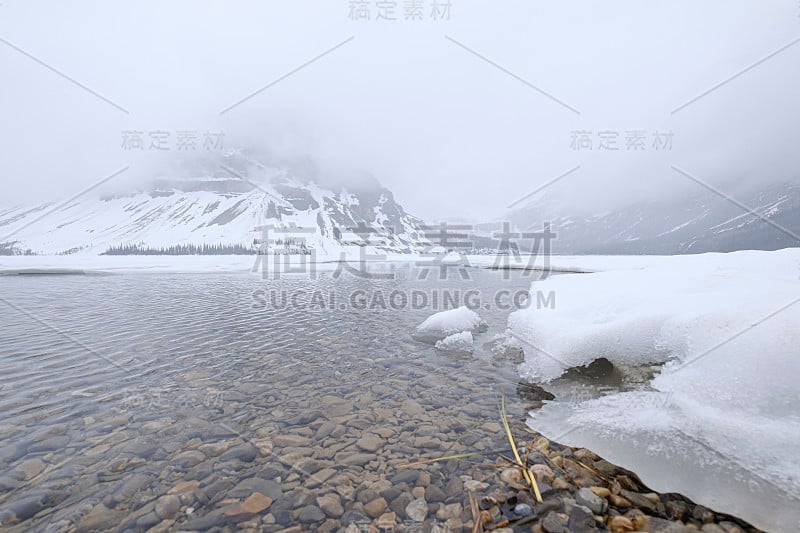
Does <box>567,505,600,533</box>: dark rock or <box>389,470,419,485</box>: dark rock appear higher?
<box>567,505,600,533</box>: dark rock

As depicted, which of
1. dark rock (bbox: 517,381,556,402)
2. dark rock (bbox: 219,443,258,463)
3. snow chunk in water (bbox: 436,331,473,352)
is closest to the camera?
dark rock (bbox: 219,443,258,463)

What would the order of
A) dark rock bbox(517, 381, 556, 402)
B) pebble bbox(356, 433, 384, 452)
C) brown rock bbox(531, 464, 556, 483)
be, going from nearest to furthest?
1. brown rock bbox(531, 464, 556, 483)
2. pebble bbox(356, 433, 384, 452)
3. dark rock bbox(517, 381, 556, 402)

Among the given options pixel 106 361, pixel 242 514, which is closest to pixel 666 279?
pixel 242 514

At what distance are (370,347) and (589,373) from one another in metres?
5.41

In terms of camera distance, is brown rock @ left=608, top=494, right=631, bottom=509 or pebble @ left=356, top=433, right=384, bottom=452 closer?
brown rock @ left=608, top=494, right=631, bottom=509

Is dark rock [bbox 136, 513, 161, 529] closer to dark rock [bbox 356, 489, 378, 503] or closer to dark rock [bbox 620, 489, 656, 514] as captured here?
dark rock [bbox 356, 489, 378, 503]

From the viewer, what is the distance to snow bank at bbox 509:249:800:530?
10.9 feet

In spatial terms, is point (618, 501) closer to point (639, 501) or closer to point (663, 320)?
point (639, 501)

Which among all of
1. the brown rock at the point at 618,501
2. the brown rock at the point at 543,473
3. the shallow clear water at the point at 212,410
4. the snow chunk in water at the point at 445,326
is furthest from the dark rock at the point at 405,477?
the snow chunk in water at the point at 445,326

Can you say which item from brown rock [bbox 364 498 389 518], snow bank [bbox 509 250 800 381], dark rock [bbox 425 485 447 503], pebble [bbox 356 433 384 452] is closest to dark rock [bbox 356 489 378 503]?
brown rock [bbox 364 498 389 518]

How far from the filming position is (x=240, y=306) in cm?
1608

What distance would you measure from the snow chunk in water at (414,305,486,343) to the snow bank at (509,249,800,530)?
10.4 ft

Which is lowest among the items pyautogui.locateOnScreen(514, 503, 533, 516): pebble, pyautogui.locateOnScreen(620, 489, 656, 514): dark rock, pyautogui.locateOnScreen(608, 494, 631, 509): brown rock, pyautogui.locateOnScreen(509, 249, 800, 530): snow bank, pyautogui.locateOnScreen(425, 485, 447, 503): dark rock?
pyautogui.locateOnScreen(425, 485, 447, 503): dark rock

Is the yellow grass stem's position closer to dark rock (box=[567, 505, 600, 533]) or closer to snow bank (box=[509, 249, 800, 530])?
dark rock (box=[567, 505, 600, 533])
